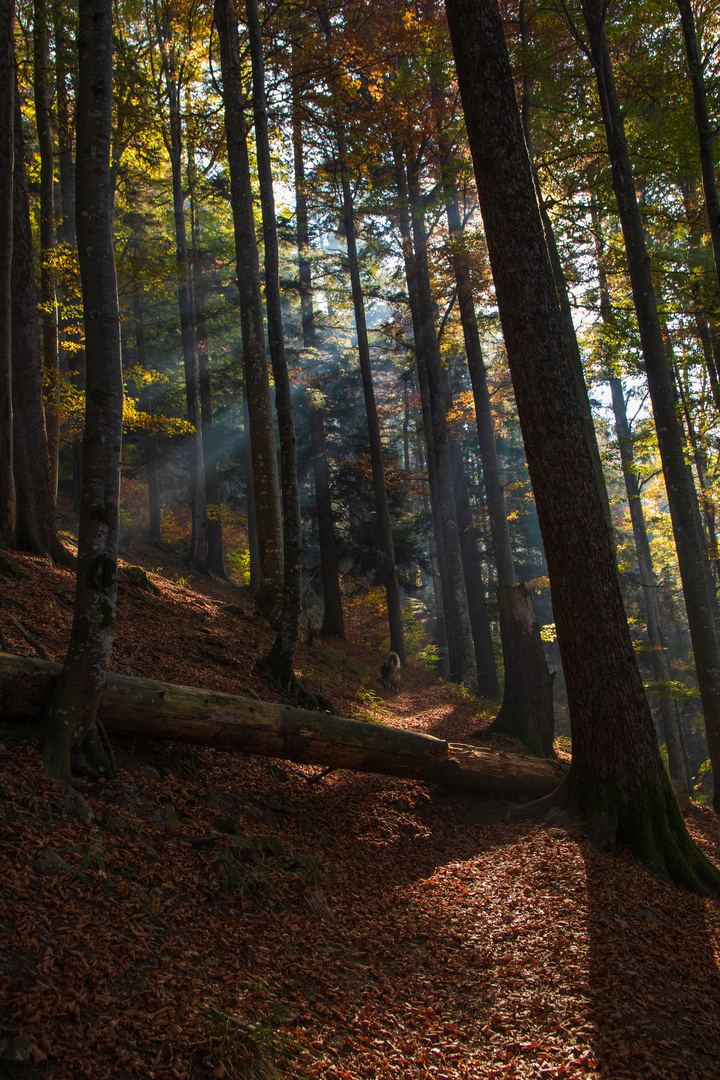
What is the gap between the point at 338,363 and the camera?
23.8 m

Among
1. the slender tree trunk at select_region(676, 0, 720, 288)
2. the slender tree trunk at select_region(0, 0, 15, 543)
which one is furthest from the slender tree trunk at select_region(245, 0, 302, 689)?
the slender tree trunk at select_region(676, 0, 720, 288)

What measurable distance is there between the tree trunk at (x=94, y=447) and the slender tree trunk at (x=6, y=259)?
434cm

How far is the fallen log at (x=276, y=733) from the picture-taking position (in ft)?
13.8

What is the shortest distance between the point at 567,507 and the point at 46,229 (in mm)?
11132

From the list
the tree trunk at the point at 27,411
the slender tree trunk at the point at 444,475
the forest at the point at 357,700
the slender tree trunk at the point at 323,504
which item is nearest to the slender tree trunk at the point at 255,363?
the forest at the point at 357,700

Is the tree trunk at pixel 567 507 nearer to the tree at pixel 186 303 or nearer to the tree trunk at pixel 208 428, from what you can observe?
the tree at pixel 186 303

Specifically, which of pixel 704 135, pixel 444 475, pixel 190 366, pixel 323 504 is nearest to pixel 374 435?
pixel 444 475

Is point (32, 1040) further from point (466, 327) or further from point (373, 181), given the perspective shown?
point (373, 181)

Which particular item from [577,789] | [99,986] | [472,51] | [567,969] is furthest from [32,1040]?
[472,51]

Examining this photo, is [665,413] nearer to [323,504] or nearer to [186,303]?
[323,504]

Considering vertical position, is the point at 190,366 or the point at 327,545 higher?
the point at 190,366

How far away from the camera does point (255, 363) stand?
1044cm

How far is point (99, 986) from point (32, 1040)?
1.30ft

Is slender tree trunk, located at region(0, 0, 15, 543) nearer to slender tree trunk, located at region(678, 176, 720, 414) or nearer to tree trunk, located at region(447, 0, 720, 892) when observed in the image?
tree trunk, located at region(447, 0, 720, 892)
